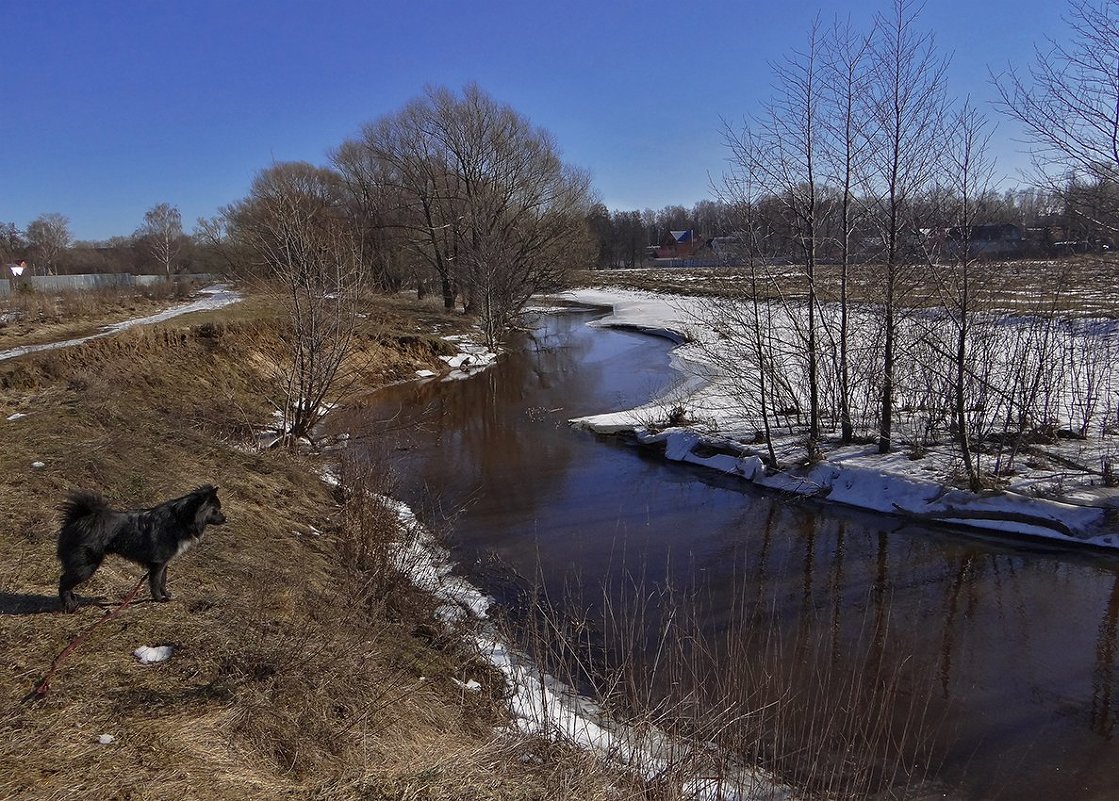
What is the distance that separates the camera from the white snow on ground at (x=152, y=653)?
4.15m

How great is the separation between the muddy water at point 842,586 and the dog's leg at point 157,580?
3.74 metres

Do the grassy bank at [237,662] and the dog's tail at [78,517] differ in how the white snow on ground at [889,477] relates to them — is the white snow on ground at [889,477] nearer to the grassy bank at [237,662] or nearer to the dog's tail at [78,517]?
the grassy bank at [237,662]

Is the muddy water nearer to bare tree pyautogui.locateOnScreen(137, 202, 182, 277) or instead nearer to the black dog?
the black dog

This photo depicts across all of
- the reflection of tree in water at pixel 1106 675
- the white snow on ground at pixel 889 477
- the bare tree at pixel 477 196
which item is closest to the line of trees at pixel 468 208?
the bare tree at pixel 477 196

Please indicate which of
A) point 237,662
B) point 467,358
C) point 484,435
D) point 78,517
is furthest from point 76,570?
point 467,358

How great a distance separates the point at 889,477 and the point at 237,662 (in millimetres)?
9665

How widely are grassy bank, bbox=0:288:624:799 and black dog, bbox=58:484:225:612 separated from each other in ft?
1.15

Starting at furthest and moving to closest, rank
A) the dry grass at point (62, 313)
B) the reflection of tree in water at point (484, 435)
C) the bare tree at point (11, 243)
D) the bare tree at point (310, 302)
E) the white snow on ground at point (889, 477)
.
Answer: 1. the bare tree at point (11, 243)
2. the dry grass at point (62, 313)
3. the bare tree at point (310, 302)
4. the reflection of tree in water at point (484, 435)
5. the white snow on ground at point (889, 477)

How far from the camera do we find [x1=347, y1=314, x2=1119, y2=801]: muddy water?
5281mm

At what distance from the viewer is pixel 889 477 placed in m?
10.5

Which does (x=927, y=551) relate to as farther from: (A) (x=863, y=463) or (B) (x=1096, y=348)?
(B) (x=1096, y=348)

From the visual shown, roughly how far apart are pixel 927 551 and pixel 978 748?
415 cm

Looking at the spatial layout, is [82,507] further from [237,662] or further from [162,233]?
[162,233]

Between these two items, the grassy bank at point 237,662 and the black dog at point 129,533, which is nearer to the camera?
the grassy bank at point 237,662
